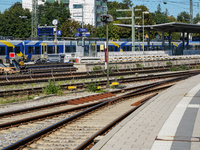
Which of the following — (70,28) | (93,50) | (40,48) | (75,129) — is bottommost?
(75,129)

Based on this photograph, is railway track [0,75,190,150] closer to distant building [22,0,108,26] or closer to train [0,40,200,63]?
train [0,40,200,63]

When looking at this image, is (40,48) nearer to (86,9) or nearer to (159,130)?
(159,130)

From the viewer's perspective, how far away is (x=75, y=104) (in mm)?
14031

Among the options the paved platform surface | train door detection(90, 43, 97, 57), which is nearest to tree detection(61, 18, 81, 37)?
train door detection(90, 43, 97, 57)

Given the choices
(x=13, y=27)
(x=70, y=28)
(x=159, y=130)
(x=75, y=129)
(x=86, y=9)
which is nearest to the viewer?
(x=159, y=130)

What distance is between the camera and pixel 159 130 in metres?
7.90

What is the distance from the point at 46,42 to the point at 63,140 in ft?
128

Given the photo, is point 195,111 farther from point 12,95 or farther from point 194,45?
point 194,45

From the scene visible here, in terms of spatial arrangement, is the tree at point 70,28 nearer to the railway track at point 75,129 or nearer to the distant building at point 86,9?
the distant building at point 86,9

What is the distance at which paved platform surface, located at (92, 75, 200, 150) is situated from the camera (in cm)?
664

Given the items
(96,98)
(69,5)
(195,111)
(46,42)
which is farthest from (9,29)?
(195,111)

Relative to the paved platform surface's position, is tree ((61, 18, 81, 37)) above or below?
above

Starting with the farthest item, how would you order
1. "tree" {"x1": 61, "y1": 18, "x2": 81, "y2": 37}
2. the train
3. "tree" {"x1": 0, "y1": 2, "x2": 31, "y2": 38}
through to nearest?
"tree" {"x1": 0, "y1": 2, "x2": 31, "y2": 38} → "tree" {"x1": 61, "y1": 18, "x2": 81, "y2": 37} → the train

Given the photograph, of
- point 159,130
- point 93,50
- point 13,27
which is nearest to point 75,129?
point 159,130
